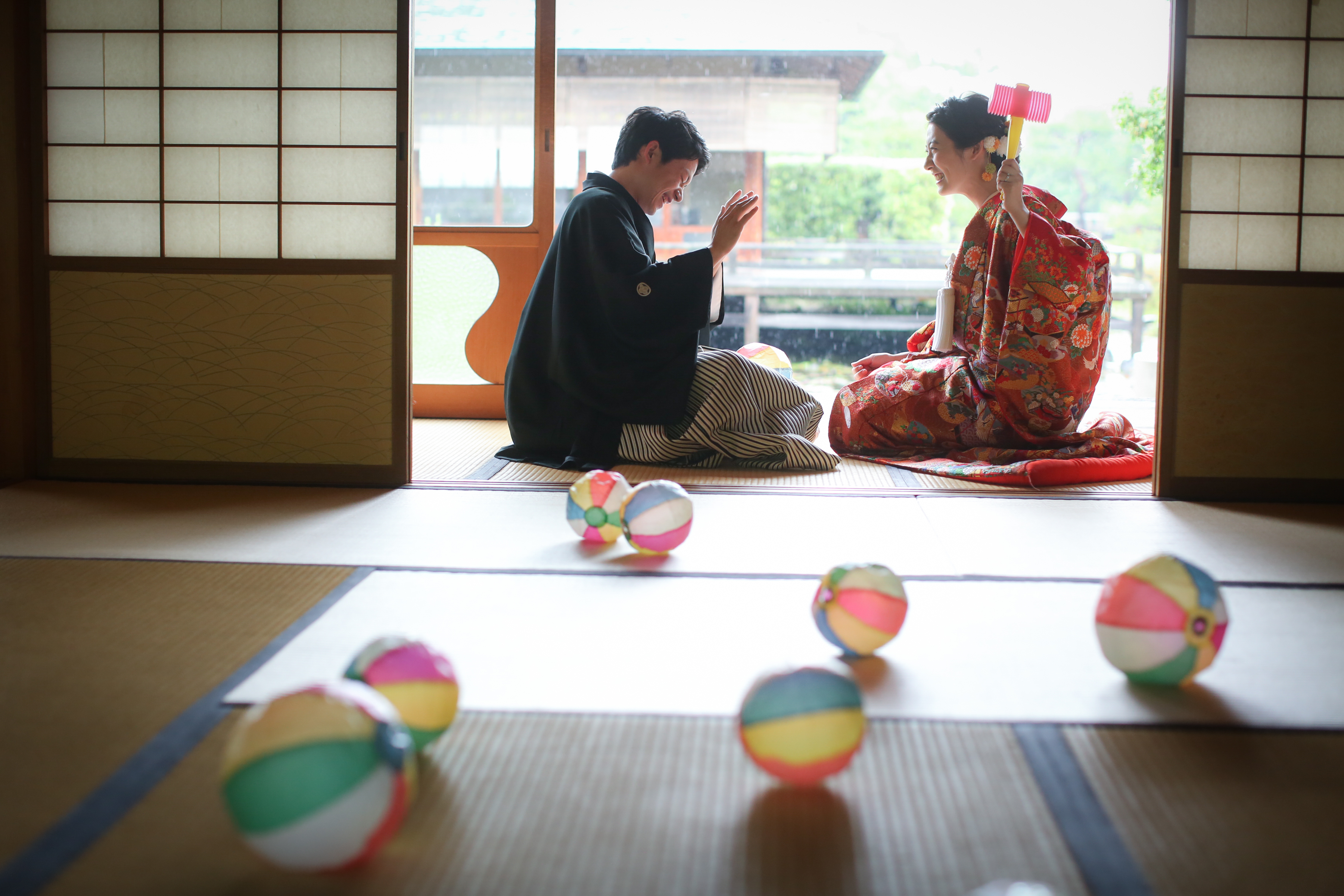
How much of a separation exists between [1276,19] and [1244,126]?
311 millimetres

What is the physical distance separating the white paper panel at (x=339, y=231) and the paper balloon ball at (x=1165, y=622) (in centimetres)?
232

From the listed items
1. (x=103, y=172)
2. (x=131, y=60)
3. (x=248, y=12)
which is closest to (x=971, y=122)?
(x=248, y=12)

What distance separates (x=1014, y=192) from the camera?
3307mm

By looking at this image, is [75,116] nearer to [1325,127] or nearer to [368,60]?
[368,60]

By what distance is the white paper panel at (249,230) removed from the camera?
3139 millimetres

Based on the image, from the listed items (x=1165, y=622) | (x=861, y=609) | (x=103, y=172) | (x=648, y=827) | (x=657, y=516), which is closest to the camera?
(x=648, y=827)

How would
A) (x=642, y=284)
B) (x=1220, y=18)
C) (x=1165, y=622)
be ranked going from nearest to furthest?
(x=1165, y=622)
(x=1220, y=18)
(x=642, y=284)

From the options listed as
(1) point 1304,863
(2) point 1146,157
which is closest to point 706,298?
(1) point 1304,863

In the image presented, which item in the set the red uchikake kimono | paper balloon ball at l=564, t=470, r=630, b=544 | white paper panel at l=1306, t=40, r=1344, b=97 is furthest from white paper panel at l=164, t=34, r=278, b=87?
white paper panel at l=1306, t=40, r=1344, b=97

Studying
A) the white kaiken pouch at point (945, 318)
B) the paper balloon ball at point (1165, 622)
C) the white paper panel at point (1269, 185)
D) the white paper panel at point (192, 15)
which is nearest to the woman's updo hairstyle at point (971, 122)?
the white kaiken pouch at point (945, 318)

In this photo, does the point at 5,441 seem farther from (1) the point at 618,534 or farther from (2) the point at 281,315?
(1) the point at 618,534

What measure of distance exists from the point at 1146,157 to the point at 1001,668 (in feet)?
21.7

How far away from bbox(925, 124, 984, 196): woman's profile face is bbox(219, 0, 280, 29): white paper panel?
2147 millimetres

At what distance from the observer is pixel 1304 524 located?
2615 mm
